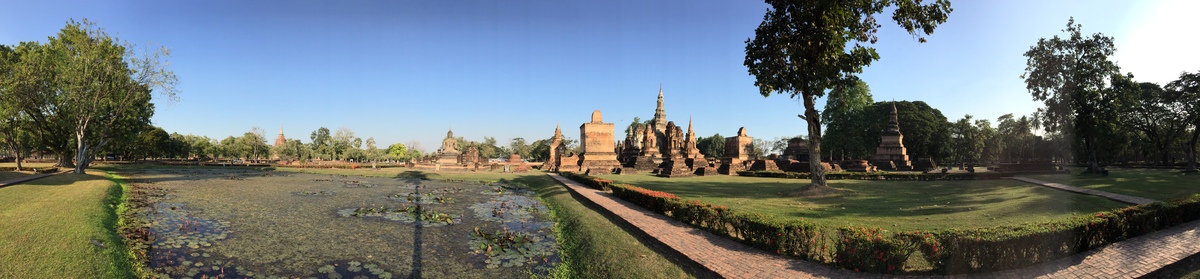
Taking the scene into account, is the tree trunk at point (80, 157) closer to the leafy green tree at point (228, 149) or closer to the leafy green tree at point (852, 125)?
the leafy green tree at point (228, 149)

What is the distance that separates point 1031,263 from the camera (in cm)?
621

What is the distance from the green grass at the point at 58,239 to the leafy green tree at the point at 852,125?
177ft

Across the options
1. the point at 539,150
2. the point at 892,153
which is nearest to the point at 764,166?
the point at 892,153

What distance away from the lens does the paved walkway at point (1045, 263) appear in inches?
234

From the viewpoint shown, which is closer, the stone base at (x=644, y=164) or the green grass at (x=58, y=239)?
the green grass at (x=58, y=239)

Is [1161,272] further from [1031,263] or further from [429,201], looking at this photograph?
[429,201]

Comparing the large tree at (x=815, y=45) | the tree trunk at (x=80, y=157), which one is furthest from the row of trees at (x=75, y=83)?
the large tree at (x=815, y=45)

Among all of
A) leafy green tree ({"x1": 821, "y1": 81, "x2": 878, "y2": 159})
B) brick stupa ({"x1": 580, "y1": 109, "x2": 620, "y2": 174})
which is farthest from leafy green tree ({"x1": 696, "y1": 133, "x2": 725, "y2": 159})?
brick stupa ({"x1": 580, "y1": 109, "x2": 620, "y2": 174})

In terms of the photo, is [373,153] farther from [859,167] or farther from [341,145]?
[859,167]

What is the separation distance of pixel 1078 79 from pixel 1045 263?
26.2 meters

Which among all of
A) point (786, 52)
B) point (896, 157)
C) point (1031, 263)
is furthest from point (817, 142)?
point (896, 157)

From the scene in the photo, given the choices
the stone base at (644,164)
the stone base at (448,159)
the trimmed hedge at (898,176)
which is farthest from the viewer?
the stone base at (448,159)

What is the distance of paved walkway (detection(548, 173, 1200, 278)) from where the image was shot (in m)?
5.95

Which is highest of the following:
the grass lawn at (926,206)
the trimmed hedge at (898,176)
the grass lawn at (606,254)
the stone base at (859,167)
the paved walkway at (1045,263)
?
the stone base at (859,167)
